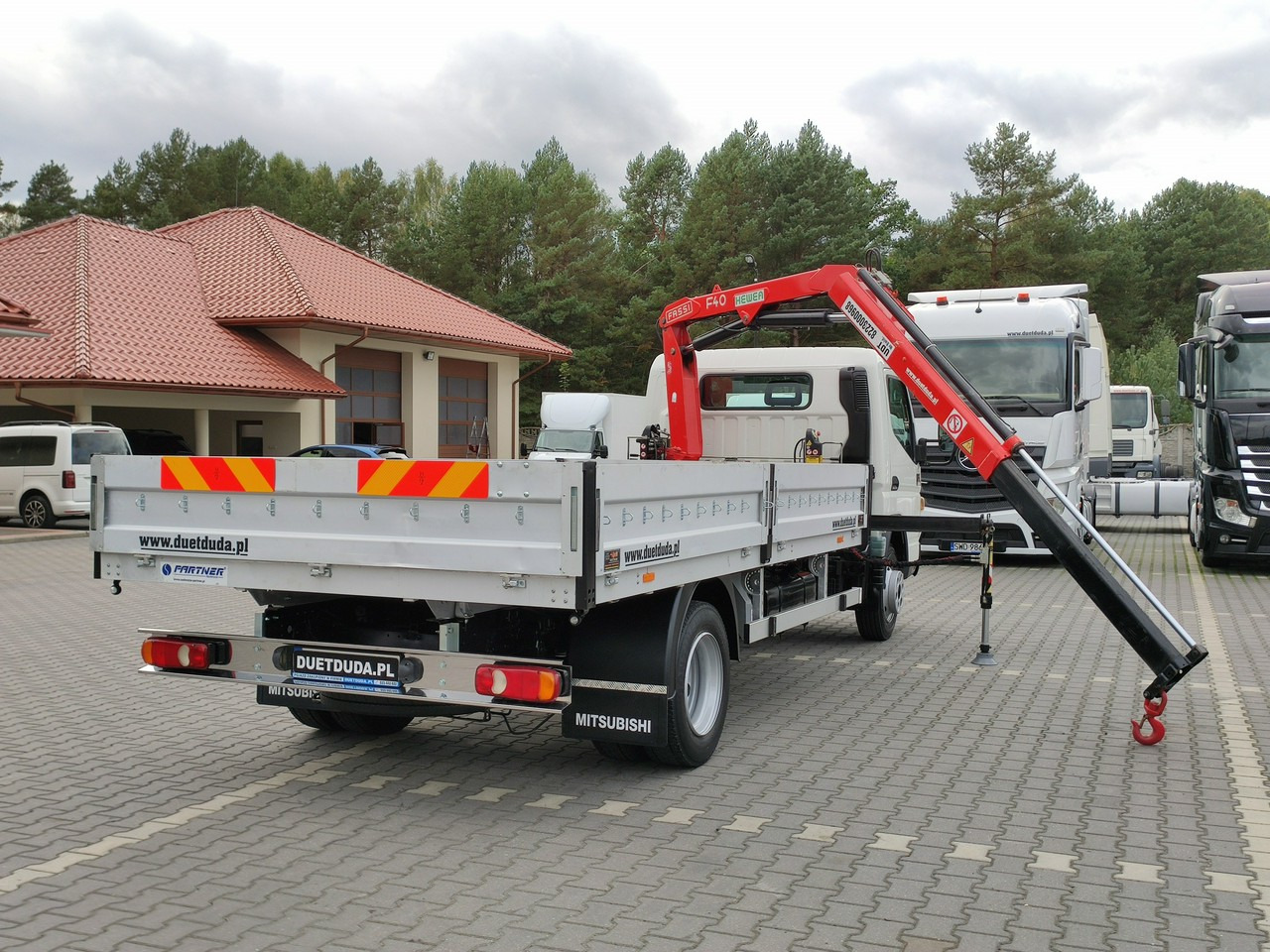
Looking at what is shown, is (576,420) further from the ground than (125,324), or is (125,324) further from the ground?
(125,324)

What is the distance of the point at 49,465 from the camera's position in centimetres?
2205

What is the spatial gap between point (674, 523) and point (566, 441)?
77.5 ft

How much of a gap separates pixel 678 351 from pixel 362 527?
5.15 meters

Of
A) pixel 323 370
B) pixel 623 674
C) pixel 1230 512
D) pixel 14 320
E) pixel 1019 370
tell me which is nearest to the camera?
pixel 623 674

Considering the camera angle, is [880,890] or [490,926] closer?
[490,926]

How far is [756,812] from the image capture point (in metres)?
5.56

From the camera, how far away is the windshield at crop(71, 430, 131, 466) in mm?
21906

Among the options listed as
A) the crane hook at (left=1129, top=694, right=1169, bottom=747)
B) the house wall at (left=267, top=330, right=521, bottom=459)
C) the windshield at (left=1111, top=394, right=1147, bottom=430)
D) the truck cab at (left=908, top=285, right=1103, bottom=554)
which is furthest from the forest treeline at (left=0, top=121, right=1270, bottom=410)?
the crane hook at (left=1129, top=694, right=1169, bottom=747)

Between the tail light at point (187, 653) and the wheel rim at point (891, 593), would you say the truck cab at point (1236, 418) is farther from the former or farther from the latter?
the tail light at point (187, 653)

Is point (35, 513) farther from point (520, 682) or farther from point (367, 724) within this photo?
point (520, 682)

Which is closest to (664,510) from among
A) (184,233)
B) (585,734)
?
(585,734)

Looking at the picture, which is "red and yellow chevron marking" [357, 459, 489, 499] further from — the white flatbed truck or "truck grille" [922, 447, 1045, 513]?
"truck grille" [922, 447, 1045, 513]

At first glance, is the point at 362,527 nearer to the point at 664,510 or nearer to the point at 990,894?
the point at 664,510

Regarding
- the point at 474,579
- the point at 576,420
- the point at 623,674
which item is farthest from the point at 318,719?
the point at 576,420
